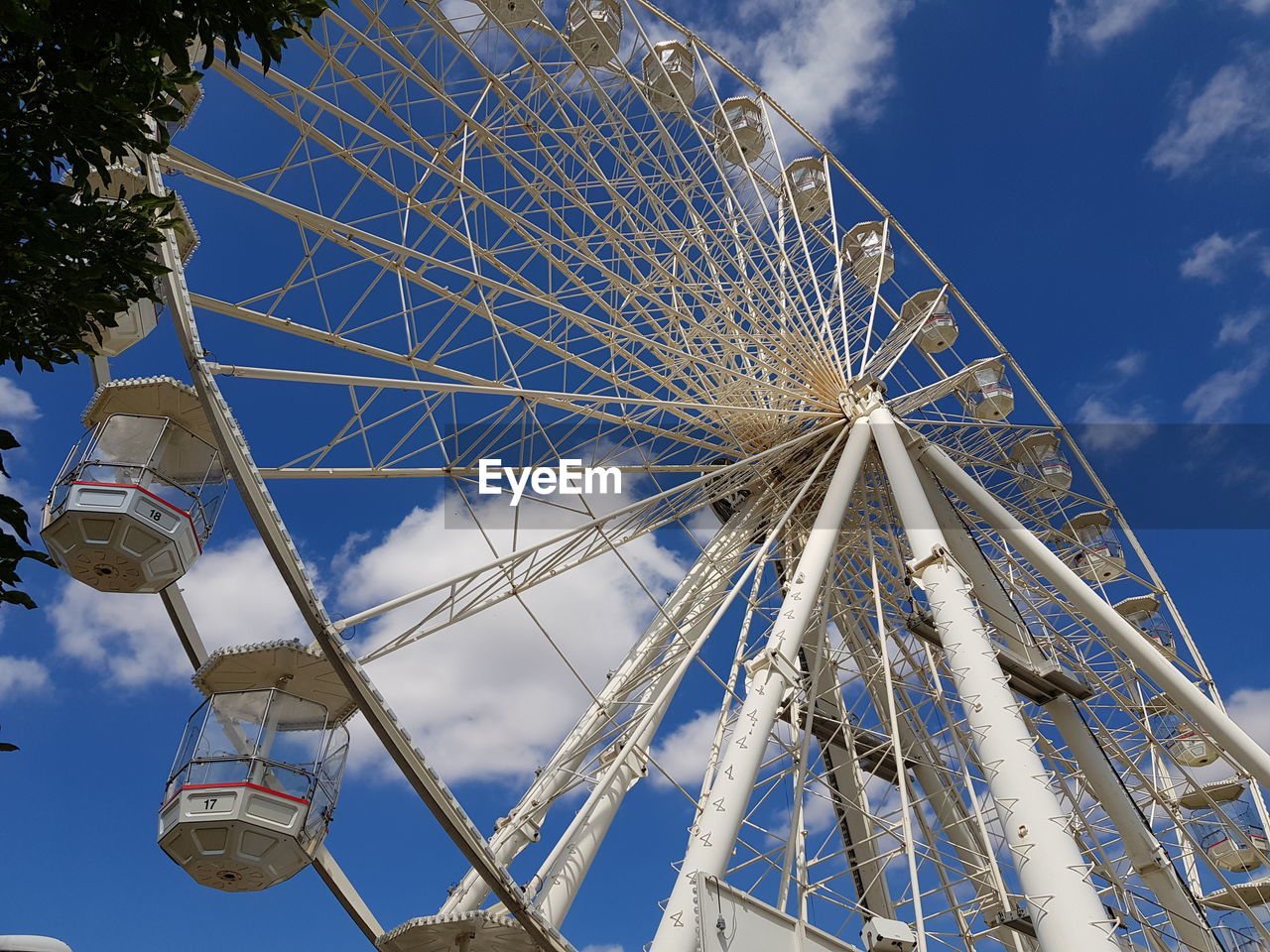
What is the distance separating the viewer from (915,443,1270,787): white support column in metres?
13.0

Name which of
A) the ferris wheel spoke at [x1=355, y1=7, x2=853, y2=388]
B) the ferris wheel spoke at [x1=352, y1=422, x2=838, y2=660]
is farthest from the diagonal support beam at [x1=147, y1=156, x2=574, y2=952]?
the ferris wheel spoke at [x1=355, y1=7, x2=853, y2=388]

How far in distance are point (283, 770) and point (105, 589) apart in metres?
2.45

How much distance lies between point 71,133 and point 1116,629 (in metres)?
13.3

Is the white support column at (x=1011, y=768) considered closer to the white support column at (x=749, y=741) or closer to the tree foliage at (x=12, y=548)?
the white support column at (x=749, y=741)

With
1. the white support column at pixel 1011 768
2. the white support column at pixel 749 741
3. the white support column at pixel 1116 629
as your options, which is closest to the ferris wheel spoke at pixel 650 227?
the white support column at pixel 749 741

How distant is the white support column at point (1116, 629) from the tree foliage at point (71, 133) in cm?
1248

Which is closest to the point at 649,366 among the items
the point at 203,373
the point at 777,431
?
the point at 777,431

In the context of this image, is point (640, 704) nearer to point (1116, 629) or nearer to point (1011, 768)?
point (1011, 768)

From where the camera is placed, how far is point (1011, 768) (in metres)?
10.4

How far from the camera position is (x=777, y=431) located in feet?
58.2
